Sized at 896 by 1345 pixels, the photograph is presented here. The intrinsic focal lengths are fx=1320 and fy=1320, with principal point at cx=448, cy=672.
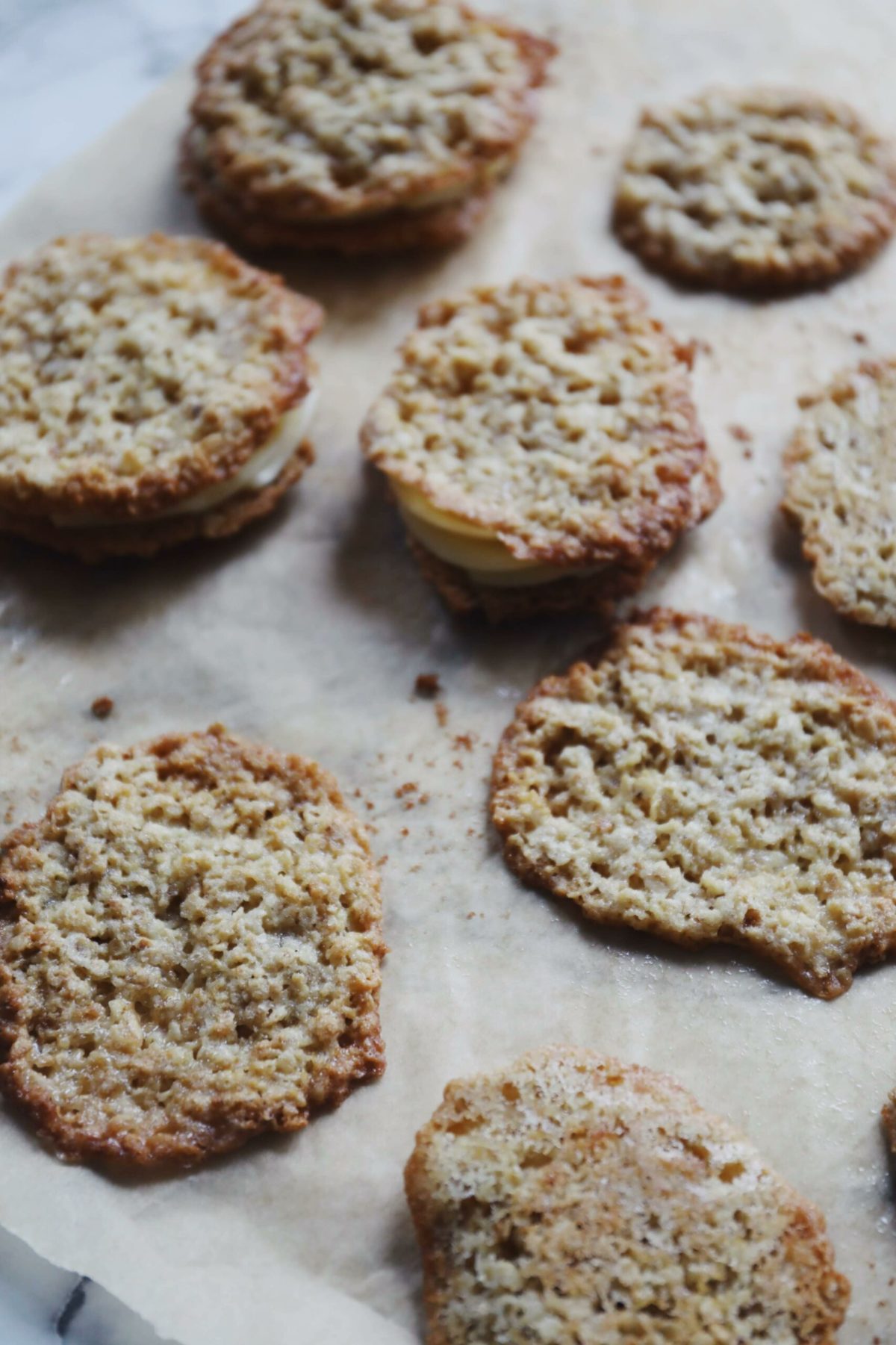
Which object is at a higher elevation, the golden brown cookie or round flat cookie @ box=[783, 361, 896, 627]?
the golden brown cookie

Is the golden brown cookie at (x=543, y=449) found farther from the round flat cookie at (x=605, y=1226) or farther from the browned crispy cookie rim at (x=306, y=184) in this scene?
the round flat cookie at (x=605, y=1226)

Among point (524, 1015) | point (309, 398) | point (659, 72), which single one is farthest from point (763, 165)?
point (524, 1015)

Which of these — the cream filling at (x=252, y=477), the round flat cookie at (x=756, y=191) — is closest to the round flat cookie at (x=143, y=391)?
the cream filling at (x=252, y=477)

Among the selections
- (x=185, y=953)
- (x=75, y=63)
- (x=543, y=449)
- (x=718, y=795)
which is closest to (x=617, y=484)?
(x=543, y=449)

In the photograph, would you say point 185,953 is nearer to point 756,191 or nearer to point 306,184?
point 306,184

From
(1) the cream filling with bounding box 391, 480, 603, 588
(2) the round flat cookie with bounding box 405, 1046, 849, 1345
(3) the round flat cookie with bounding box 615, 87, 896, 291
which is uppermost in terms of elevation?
(3) the round flat cookie with bounding box 615, 87, 896, 291

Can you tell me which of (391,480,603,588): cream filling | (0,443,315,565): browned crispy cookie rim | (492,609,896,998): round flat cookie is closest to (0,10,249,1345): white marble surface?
(0,443,315,565): browned crispy cookie rim

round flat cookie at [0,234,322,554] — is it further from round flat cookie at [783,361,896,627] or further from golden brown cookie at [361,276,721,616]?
round flat cookie at [783,361,896,627]
